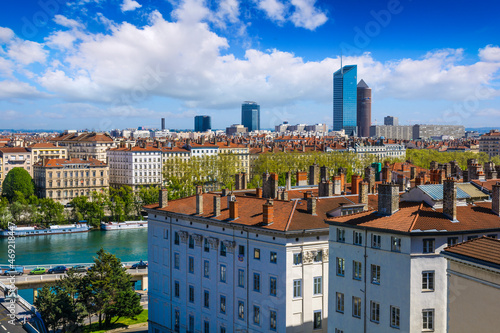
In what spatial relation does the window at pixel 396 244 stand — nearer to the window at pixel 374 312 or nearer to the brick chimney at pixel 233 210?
the window at pixel 374 312

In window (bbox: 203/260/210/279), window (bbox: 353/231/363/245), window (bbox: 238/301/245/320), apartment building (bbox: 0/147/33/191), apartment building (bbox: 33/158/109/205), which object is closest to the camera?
window (bbox: 353/231/363/245)

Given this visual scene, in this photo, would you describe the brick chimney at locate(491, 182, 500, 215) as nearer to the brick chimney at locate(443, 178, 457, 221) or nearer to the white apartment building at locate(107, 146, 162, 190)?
the brick chimney at locate(443, 178, 457, 221)

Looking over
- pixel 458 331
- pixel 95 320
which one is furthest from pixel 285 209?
pixel 95 320

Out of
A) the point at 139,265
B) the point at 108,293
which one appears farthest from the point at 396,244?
the point at 139,265

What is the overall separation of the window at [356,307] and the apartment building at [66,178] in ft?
247

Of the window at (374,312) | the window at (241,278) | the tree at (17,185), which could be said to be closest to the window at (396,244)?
the window at (374,312)

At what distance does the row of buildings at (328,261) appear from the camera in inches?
808

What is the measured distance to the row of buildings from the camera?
20.5 metres

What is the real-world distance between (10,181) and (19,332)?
6344 cm

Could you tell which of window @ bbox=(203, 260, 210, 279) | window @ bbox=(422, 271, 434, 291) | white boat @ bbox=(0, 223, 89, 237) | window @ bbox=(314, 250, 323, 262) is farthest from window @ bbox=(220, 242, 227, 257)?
white boat @ bbox=(0, 223, 89, 237)

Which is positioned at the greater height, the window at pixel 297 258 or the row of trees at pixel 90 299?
the window at pixel 297 258

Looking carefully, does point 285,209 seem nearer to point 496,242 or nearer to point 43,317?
point 496,242

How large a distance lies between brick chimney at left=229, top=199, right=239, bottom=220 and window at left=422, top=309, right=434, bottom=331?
37.6 ft

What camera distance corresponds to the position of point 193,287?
31438 mm
